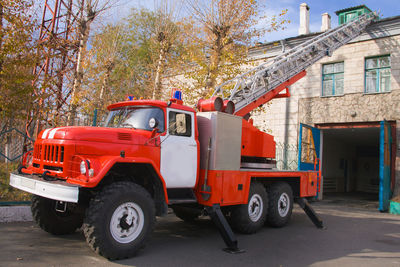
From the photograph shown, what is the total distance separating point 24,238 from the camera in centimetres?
611

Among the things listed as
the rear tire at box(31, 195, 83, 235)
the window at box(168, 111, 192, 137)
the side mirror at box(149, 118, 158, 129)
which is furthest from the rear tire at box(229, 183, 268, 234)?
the rear tire at box(31, 195, 83, 235)

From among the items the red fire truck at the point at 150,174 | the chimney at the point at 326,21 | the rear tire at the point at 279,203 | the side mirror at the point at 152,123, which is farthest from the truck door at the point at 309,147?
the side mirror at the point at 152,123

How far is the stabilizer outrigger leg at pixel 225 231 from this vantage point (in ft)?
19.6

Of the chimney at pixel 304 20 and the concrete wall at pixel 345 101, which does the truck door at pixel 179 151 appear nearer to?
the concrete wall at pixel 345 101

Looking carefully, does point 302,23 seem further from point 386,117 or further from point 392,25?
point 386,117

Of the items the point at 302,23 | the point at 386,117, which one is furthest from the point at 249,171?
the point at 302,23

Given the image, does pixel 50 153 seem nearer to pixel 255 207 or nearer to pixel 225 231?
pixel 225 231

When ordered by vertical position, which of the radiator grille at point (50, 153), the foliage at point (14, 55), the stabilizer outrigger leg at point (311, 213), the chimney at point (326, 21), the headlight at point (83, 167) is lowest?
the stabilizer outrigger leg at point (311, 213)

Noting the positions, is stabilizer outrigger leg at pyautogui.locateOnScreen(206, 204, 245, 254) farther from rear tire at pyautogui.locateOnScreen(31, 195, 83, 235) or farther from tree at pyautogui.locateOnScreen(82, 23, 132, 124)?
tree at pyautogui.locateOnScreen(82, 23, 132, 124)

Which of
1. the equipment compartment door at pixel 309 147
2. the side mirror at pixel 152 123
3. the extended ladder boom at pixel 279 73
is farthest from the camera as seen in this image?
the equipment compartment door at pixel 309 147

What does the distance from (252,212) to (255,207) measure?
154 mm

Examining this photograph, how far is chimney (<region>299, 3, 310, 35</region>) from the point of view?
17.7m

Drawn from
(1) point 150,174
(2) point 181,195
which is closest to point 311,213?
(2) point 181,195

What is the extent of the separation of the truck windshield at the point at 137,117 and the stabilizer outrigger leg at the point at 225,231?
1.84 m
